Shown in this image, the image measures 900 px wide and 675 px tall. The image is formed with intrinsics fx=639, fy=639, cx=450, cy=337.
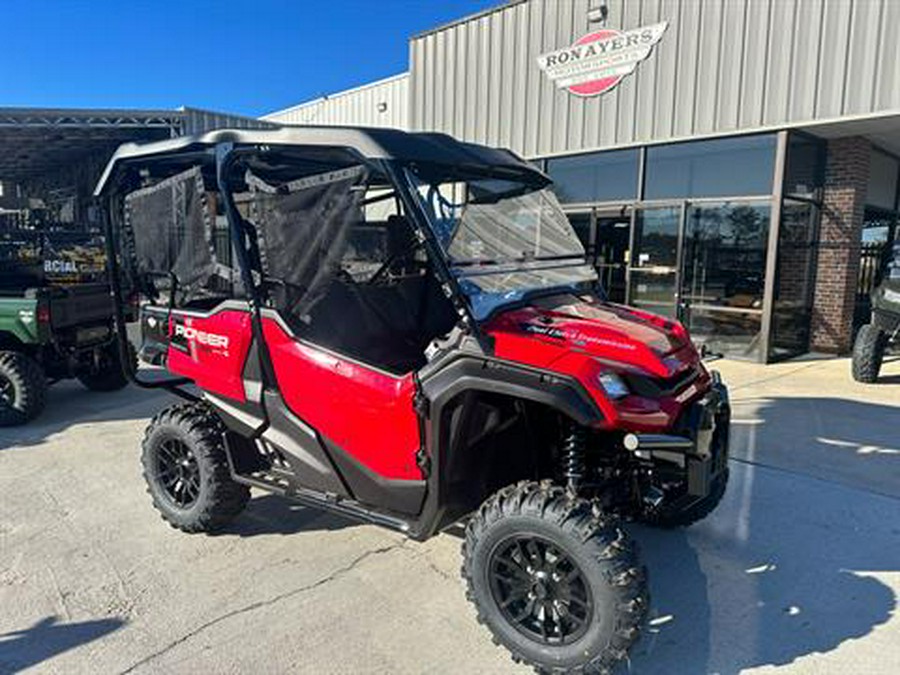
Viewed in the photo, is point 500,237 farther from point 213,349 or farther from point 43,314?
point 43,314

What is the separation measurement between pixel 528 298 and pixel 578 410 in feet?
2.58

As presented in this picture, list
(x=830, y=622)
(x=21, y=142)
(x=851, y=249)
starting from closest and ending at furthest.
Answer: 1. (x=830, y=622)
2. (x=851, y=249)
3. (x=21, y=142)

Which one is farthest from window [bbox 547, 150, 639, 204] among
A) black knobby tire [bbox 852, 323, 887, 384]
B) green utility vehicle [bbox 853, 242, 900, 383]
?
black knobby tire [bbox 852, 323, 887, 384]

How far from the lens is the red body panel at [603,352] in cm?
236

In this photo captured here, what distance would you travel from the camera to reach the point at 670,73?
29.1ft

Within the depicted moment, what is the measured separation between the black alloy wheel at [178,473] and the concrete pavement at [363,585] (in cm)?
20

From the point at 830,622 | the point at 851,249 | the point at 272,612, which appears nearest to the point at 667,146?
the point at 851,249

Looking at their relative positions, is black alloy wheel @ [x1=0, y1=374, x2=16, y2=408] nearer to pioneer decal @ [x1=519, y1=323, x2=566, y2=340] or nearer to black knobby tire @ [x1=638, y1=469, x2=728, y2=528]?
pioneer decal @ [x1=519, y1=323, x2=566, y2=340]

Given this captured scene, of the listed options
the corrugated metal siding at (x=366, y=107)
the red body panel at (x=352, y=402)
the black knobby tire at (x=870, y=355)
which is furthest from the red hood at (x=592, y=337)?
the corrugated metal siding at (x=366, y=107)

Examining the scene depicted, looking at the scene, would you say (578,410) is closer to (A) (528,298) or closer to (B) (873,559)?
(A) (528,298)

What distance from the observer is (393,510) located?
2.85 metres

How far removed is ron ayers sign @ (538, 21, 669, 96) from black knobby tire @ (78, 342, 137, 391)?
754 centimetres

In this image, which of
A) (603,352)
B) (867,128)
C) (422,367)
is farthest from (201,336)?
(867,128)

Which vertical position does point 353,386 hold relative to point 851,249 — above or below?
below
